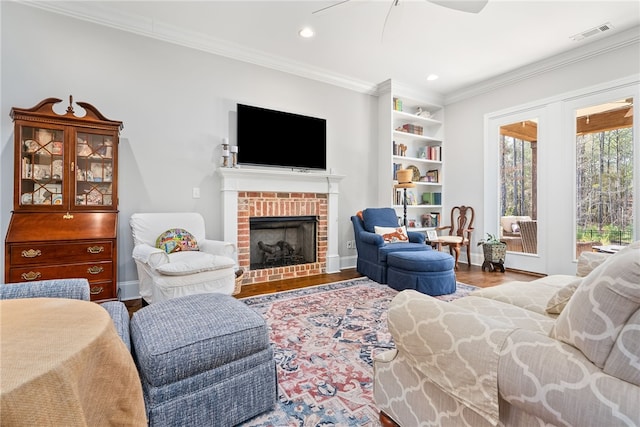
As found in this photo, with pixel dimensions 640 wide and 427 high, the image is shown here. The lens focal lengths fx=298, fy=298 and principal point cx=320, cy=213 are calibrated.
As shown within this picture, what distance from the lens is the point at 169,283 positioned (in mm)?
2375

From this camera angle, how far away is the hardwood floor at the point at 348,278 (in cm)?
328

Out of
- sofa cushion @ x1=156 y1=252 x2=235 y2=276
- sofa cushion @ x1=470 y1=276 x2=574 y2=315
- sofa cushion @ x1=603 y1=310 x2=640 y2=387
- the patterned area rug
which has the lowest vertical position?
the patterned area rug

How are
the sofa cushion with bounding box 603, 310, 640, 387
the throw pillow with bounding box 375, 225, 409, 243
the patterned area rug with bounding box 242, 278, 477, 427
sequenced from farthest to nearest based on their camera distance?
the throw pillow with bounding box 375, 225, 409, 243 → the patterned area rug with bounding box 242, 278, 477, 427 → the sofa cushion with bounding box 603, 310, 640, 387

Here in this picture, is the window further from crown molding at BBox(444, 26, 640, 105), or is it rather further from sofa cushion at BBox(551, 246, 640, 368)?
sofa cushion at BBox(551, 246, 640, 368)

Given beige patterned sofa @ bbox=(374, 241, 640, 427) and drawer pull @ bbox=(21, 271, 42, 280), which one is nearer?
beige patterned sofa @ bbox=(374, 241, 640, 427)

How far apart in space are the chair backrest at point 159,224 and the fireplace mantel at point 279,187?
1.12ft

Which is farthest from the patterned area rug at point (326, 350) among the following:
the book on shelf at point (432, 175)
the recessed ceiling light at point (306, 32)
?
the recessed ceiling light at point (306, 32)

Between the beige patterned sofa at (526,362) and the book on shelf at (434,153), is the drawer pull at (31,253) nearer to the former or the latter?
the beige patterned sofa at (526,362)

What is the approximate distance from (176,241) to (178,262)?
0.56 m

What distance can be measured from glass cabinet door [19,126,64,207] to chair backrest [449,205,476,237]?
503 centimetres

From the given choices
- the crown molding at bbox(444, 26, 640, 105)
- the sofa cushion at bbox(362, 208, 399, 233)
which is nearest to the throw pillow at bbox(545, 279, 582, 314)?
the sofa cushion at bbox(362, 208, 399, 233)

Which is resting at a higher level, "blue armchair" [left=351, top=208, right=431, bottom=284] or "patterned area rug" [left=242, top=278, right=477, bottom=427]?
"blue armchair" [left=351, top=208, right=431, bottom=284]

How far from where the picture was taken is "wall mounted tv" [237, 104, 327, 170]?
3600 millimetres

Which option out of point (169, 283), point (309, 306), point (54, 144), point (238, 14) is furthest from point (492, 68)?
point (54, 144)
